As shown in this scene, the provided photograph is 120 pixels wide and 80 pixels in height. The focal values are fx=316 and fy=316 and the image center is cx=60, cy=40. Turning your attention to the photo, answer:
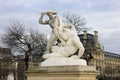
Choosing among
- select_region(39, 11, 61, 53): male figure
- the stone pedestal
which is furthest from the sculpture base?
select_region(39, 11, 61, 53): male figure

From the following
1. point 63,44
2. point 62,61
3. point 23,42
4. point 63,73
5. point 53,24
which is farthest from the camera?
point 23,42

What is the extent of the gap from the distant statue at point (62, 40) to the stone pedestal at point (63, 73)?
2.46ft

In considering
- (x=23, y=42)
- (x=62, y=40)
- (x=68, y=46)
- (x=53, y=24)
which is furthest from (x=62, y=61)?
(x=23, y=42)

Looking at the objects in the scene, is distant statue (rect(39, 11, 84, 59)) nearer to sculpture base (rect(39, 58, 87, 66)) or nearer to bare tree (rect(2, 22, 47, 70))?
sculpture base (rect(39, 58, 87, 66))

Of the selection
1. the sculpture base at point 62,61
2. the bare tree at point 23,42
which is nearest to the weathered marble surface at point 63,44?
the sculpture base at point 62,61

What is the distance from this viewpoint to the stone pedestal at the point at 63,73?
12.5 metres

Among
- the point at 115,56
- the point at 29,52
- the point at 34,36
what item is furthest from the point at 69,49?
the point at 115,56

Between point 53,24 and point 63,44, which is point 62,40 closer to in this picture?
point 63,44

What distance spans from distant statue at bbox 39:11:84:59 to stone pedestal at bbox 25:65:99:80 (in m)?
0.75

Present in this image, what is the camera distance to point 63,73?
41.7 feet

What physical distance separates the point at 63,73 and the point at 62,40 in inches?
68.0

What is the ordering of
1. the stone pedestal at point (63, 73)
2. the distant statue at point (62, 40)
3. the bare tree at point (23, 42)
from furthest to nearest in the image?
1. the bare tree at point (23, 42)
2. the distant statue at point (62, 40)
3. the stone pedestal at point (63, 73)

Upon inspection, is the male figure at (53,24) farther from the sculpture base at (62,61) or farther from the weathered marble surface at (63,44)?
the sculpture base at (62,61)

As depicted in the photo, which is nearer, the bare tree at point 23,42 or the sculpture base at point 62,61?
the sculpture base at point 62,61
